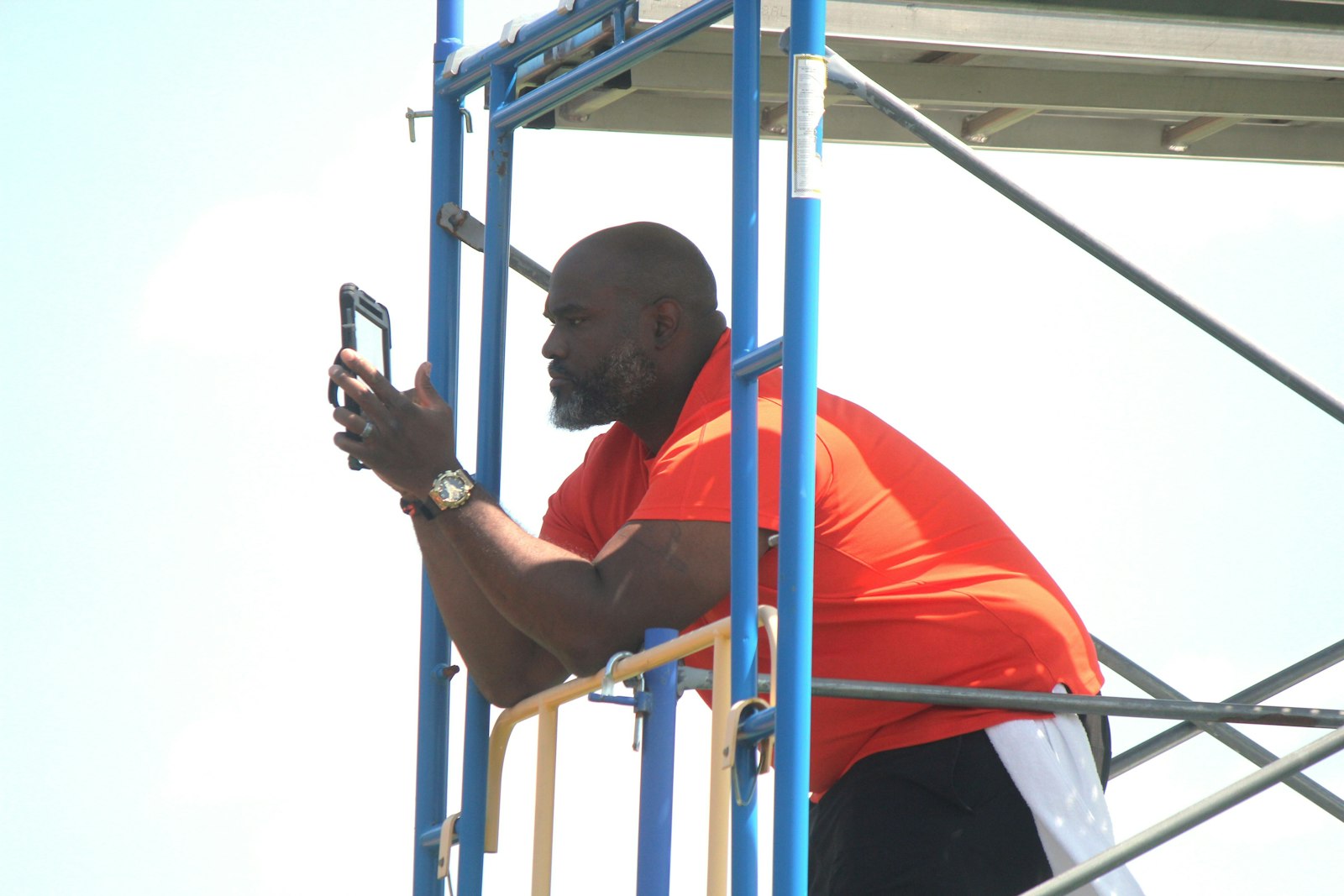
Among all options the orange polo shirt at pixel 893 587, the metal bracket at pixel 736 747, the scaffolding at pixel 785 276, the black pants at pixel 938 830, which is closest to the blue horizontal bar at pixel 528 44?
the scaffolding at pixel 785 276

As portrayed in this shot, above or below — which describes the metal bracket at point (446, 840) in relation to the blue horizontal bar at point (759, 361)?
below

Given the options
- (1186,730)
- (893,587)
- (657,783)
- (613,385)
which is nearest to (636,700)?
(657,783)

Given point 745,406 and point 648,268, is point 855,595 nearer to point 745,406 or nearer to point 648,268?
point 745,406

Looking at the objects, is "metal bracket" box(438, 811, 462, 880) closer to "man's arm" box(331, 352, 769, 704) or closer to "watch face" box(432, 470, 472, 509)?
"man's arm" box(331, 352, 769, 704)

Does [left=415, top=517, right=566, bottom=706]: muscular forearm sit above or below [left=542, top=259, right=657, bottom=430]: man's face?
below

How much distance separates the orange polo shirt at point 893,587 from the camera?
312 cm

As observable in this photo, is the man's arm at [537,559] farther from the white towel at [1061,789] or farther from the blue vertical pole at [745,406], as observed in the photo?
the white towel at [1061,789]

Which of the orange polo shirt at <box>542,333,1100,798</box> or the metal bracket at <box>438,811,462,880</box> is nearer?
the orange polo shirt at <box>542,333,1100,798</box>

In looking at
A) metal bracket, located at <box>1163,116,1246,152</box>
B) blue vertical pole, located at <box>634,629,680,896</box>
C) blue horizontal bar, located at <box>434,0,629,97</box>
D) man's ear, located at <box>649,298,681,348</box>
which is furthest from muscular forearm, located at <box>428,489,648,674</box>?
metal bracket, located at <box>1163,116,1246,152</box>

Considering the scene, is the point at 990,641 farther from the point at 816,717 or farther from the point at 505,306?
the point at 505,306

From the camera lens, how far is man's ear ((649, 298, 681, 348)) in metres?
3.67

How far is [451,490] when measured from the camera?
3.20 metres

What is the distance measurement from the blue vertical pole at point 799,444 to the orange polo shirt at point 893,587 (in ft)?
1.27

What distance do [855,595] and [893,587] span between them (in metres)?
0.07
